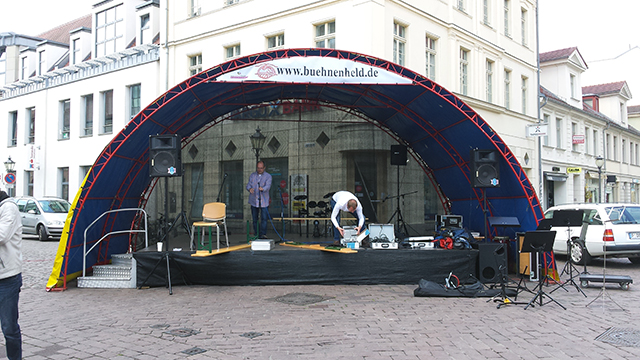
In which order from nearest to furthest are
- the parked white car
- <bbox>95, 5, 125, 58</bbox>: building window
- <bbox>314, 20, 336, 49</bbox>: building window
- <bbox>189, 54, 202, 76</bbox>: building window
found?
the parked white car → <bbox>314, 20, 336, 49</bbox>: building window → <bbox>189, 54, 202, 76</bbox>: building window → <bbox>95, 5, 125, 58</bbox>: building window

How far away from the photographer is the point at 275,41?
1733cm

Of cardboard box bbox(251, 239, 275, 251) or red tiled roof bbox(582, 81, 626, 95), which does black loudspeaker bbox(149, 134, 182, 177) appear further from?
red tiled roof bbox(582, 81, 626, 95)

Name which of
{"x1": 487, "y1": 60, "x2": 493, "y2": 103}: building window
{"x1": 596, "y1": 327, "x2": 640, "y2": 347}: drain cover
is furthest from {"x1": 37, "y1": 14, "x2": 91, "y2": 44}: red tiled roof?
{"x1": 596, "y1": 327, "x2": 640, "y2": 347}: drain cover

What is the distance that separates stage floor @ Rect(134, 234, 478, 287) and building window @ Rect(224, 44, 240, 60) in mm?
10884

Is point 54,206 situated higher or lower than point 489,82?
lower

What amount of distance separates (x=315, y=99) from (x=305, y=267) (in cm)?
534

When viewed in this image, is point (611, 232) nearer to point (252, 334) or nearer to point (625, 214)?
point (625, 214)

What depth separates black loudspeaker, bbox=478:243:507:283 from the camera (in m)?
9.38

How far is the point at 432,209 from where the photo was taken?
17.3 m

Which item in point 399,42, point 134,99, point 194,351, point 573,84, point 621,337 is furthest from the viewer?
point 573,84

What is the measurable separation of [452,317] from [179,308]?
3.99m

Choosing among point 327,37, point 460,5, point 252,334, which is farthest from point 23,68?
point 252,334

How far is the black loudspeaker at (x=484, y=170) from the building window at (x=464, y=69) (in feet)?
32.8

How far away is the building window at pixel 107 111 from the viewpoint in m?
22.5
